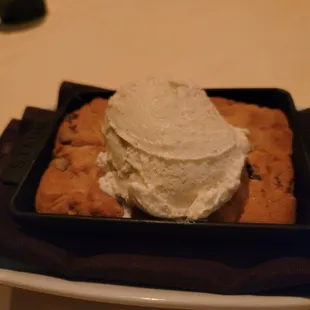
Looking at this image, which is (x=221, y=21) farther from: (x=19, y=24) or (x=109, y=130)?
(x=109, y=130)

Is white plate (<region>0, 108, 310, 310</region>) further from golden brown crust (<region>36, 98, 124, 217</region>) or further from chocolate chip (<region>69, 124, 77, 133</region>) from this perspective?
chocolate chip (<region>69, 124, 77, 133</region>)

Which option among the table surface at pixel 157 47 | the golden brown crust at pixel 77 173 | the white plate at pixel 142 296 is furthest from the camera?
the table surface at pixel 157 47

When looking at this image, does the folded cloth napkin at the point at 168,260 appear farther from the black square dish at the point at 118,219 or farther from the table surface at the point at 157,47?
the table surface at the point at 157,47

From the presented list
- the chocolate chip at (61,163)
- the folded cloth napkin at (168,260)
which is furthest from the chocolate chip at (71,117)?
the folded cloth napkin at (168,260)

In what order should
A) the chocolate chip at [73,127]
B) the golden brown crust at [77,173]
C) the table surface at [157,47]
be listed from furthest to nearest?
the table surface at [157,47], the chocolate chip at [73,127], the golden brown crust at [77,173]

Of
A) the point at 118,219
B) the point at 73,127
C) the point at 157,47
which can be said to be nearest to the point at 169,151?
the point at 118,219

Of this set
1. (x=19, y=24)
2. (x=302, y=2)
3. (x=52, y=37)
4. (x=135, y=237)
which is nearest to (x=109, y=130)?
(x=135, y=237)

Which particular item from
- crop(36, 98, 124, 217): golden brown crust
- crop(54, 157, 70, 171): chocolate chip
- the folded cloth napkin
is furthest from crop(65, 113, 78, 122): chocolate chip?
the folded cloth napkin
